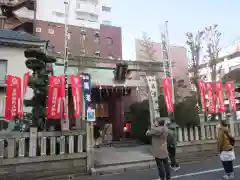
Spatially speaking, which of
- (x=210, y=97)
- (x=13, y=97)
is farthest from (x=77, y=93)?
(x=210, y=97)

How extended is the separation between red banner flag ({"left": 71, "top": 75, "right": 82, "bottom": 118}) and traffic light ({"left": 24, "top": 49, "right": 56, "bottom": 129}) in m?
1.14

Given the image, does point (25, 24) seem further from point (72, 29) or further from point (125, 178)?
point (125, 178)

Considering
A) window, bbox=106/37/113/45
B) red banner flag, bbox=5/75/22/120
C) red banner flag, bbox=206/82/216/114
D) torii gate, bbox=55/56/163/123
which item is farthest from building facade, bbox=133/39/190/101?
red banner flag, bbox=5/75/22/120

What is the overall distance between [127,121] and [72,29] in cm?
1934

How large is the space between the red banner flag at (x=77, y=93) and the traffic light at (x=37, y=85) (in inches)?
44.8

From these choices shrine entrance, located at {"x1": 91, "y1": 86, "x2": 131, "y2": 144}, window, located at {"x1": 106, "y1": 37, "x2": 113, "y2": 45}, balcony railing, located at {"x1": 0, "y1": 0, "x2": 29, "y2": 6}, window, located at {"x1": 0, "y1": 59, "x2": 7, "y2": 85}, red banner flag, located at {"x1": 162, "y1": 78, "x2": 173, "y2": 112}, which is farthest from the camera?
window, located at {"x1": 106, "y1": 37, "x2": 113, "y2": 45}

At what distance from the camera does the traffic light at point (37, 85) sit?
29.4 ft

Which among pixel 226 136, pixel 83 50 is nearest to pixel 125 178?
pixel 226 136

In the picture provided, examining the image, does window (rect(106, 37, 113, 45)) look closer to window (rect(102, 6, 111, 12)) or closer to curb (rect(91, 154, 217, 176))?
window (rect(102, 6, 111, 12))

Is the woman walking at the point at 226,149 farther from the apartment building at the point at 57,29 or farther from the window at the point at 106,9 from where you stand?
the window at the point at 106,9

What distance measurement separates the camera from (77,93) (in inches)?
371

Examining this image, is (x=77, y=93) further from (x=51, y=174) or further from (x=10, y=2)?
(x=10, y=2)

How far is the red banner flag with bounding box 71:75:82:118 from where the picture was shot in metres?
9.15

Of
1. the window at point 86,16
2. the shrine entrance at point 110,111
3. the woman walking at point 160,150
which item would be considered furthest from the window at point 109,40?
the woman walking at point 160,150
